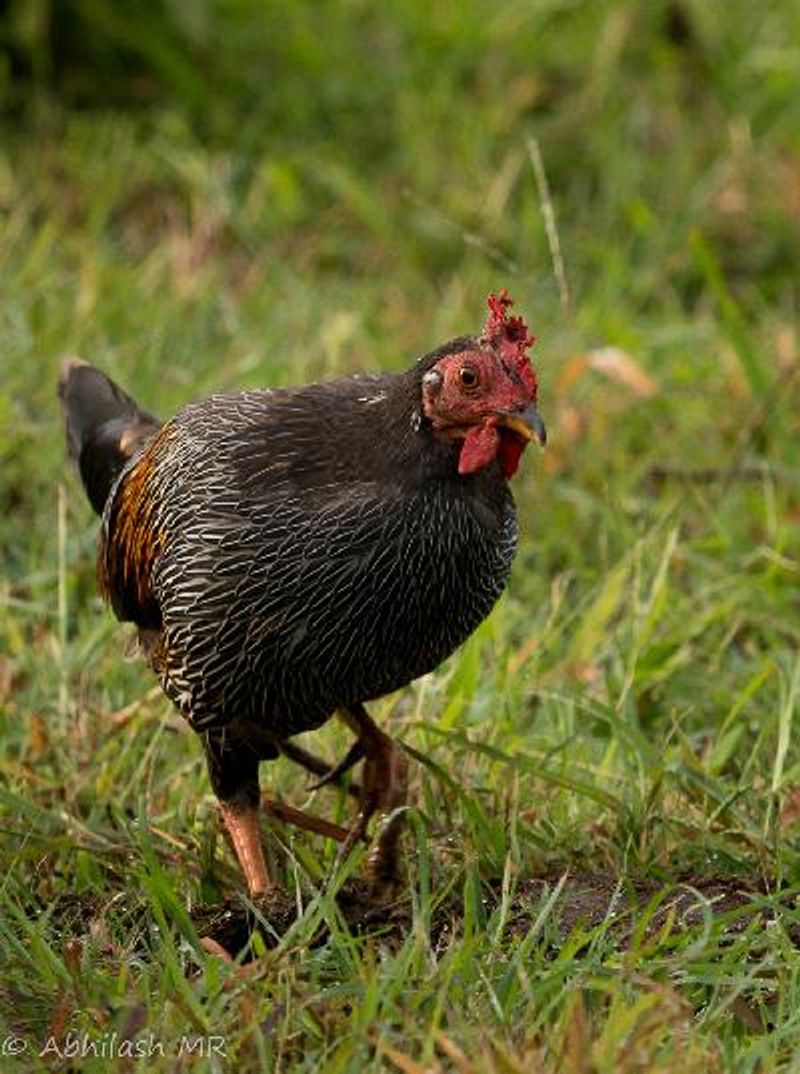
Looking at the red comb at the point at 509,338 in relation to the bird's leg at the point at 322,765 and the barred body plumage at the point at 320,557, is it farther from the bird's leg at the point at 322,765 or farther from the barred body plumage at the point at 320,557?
the bird's leg at the point at 322,765

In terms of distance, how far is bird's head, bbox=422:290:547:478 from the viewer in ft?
13.1

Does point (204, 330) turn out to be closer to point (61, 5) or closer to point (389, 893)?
point (61, 5)

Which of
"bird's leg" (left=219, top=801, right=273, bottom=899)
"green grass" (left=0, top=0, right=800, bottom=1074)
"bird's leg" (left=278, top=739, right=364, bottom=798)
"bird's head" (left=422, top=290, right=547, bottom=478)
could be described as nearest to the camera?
"green grass" (left=0, top=0, right=800, bottom=1074)

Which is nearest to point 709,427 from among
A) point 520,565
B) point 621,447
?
point 621,447

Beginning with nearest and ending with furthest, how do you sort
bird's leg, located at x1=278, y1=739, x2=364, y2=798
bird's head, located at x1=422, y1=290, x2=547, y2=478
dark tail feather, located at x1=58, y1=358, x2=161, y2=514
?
bird's head, located at x1=422, y1=290, x2=547, y2=478 < bird's leg, located at x1=278, y1=739, x2=364, y2=798 < dark tail feather, located at x1=58, y1=358, x2=161, y2=514

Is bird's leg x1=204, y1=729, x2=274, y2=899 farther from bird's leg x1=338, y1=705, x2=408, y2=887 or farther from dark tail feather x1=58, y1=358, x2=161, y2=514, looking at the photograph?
dark tail feather x1=58, y1=358, x2=161, y2=514

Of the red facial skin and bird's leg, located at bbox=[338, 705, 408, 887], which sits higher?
the red facial skin

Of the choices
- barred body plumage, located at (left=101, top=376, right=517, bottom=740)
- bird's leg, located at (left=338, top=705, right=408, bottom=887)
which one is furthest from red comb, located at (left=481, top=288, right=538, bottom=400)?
bird's leg, located at (left=338, top=705, right=408, bottom=887)

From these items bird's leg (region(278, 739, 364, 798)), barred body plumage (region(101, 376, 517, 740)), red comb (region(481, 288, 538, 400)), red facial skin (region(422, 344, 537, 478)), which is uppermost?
red comb (region(481, 288, 538, 400))

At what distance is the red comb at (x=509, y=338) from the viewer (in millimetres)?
4023

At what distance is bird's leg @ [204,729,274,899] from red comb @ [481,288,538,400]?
95 cm

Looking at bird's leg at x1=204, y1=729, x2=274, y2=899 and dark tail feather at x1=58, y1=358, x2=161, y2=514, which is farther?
dark tail feather at x1=58, y1=358, x2=161, y2=514

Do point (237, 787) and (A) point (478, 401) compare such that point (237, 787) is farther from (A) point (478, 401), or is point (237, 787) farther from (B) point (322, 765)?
Answer: (A) point (478, 401)

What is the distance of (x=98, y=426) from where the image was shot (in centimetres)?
516
